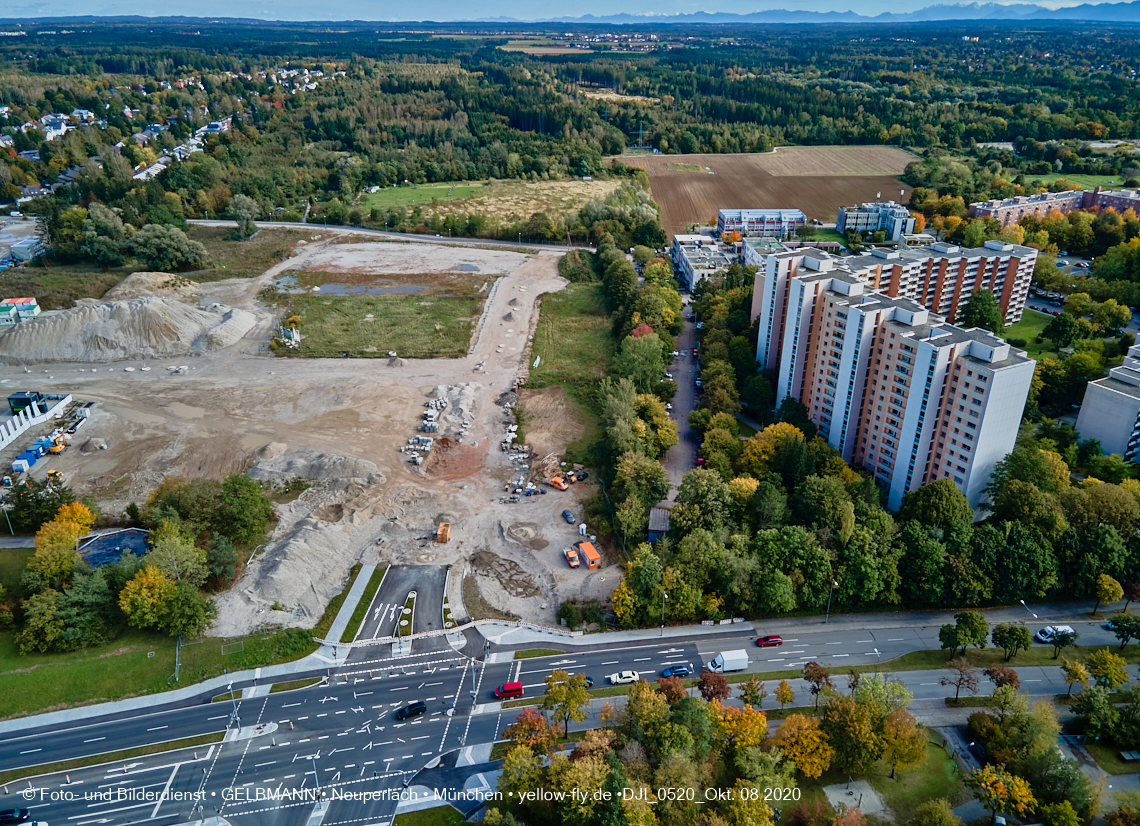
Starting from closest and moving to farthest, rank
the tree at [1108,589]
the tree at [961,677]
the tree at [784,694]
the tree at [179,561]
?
1. the tree at [784,694]
2. the tree at [961,677]
3. the tree at [1108,589]
4. the tree at [179,561]

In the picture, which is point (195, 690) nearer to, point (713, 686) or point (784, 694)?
point (713, 686)

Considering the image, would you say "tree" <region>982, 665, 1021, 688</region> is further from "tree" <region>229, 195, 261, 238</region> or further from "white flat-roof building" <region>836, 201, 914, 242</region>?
"tree" <region>229, 195, 261, 238</region>

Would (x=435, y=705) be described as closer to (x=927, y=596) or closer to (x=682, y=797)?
(x=682, y=797)

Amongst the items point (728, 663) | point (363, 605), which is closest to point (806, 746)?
point (728, 663)

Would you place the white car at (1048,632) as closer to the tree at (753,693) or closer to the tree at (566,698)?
the tree at (753,693)

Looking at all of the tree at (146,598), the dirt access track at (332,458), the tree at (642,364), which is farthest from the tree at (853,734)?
the tree at (642,364)

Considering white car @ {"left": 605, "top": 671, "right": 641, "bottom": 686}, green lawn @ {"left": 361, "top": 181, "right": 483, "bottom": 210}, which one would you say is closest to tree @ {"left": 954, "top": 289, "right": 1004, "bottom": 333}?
white car @ {"left": 605, "top": 671, "right": 641, "bottom": 686}

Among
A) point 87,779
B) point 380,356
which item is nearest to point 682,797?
point 87,779

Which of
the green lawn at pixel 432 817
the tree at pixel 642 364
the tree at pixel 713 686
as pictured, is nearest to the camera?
the green lawn at pixel 432 817
